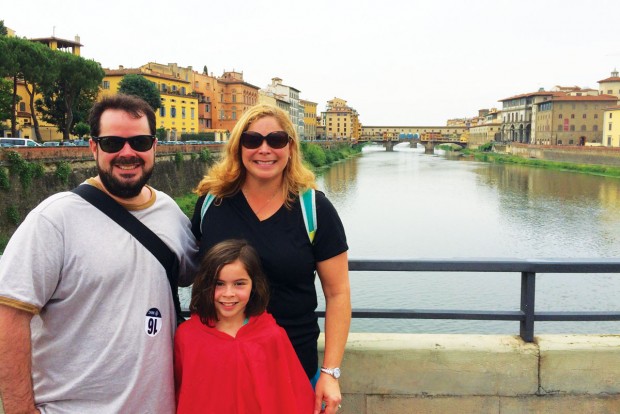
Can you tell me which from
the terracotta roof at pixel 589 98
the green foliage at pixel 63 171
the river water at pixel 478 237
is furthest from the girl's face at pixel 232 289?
the terracotta roof at pixel 589 98

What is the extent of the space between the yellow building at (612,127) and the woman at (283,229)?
5594 cm

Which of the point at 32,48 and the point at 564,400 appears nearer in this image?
the point at 564,400

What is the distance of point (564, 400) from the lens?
2.25 metres

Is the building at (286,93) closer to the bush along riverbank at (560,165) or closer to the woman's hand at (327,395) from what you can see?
the bush along riverbank at (560,165)

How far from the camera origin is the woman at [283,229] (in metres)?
1.65

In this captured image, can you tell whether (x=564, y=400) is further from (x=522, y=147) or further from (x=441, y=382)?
(x=522, y=147)

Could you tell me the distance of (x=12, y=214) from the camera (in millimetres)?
13508

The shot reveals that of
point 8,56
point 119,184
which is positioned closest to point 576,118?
point 8,56

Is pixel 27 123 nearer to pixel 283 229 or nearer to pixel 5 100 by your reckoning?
pixel 5 100

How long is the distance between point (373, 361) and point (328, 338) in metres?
0.61

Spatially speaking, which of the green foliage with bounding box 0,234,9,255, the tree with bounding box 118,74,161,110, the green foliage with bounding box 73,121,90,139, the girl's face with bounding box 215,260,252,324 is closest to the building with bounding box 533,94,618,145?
the tree with bounding box 118,74,161,110

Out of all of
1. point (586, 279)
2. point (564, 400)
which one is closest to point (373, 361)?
point (564, 400)

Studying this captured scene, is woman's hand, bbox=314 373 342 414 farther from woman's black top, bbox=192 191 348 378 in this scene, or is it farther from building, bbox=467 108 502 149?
building, bbox=467 108 502 149

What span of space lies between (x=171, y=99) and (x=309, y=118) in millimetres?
50922
